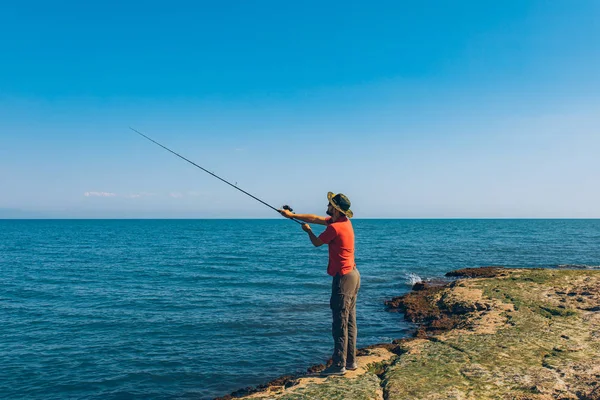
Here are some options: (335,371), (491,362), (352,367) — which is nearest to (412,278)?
(491,362)

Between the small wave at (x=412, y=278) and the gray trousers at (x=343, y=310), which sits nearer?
the gray trousers at (x=343, y=310)

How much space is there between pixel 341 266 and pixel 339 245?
0.42 m

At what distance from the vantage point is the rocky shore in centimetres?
720

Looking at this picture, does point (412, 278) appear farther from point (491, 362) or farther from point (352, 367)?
point (352, 367)

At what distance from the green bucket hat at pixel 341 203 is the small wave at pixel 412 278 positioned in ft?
69.8

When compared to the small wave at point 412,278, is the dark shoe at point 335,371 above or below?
above

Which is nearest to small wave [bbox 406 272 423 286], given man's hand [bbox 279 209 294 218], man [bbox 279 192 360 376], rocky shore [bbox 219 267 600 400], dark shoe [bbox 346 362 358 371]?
rocky shore [bbox 219 267 600 400]

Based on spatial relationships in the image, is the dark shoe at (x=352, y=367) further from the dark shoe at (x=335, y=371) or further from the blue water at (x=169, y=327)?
the blue water at (x=169, y=327)

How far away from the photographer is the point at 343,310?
776cm

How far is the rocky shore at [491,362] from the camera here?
7.20m

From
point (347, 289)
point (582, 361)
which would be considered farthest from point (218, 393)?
point (582, 361)

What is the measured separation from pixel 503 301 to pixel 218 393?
1064cm

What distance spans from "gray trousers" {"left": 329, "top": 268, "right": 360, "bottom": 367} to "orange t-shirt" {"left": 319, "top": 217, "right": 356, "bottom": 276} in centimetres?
16

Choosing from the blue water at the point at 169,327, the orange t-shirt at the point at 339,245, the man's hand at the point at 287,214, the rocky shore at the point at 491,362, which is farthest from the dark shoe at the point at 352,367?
the blue water at the point at 169,327
